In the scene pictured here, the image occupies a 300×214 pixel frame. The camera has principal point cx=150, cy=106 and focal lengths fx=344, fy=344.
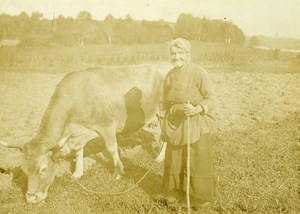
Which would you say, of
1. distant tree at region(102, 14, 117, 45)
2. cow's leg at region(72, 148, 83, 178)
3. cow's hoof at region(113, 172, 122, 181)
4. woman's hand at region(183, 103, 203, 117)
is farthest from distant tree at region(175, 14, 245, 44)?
woman's hand at region(183, 103, 203, 117)

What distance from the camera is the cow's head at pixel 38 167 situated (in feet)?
16.3

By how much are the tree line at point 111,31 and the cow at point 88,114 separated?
1246 centimetres

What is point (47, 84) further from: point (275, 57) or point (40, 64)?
point (275, 57)

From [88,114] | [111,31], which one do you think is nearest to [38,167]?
[88,114]

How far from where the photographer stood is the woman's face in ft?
15.0

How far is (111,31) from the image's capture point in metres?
24.7

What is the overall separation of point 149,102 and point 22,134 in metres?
3.48

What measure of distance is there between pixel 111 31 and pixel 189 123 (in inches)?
828

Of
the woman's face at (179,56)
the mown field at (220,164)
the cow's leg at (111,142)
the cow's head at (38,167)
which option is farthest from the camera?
the cow's leg at (111,142)

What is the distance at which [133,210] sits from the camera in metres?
4.99

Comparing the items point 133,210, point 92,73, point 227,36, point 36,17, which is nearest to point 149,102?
point 92,73

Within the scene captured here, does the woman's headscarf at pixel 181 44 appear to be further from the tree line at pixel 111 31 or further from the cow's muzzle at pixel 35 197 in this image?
the tree line at pixel 111 31

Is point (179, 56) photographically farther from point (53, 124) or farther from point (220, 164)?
point (220, 164)

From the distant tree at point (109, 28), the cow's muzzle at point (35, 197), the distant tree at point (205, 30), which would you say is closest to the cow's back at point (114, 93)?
the cow's muzzle at point (35, 197)
